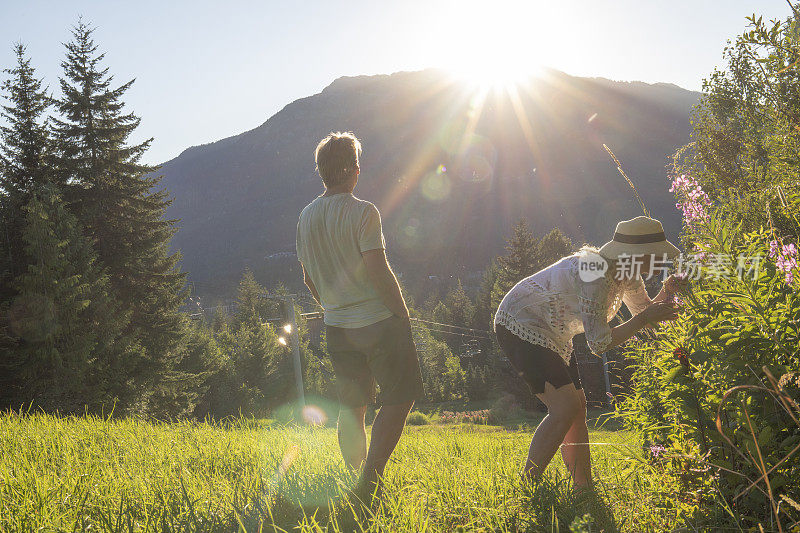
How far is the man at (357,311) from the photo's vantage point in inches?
115

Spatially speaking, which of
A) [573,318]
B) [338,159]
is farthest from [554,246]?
[338,159]

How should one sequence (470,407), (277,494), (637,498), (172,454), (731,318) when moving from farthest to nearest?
(470,407)
(172,454)
(277,494)
(637,498)
(731,318)

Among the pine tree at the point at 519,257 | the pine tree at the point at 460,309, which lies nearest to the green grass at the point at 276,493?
the pine tree at the point at 519,257

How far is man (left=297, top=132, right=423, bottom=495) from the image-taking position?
9.57ft

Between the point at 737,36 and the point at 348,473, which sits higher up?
the point at 737,36

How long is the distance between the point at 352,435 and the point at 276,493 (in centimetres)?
53

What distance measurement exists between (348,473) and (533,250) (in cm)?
3987

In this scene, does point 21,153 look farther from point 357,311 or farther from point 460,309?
point 460,309

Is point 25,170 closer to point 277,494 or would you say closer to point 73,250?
point 73,250

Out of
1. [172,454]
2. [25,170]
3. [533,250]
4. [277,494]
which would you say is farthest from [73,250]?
[533,250]

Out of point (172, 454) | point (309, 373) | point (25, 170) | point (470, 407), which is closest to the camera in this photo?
point (172, 454)

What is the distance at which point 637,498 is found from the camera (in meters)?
2.44

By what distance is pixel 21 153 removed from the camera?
21891 millimetres

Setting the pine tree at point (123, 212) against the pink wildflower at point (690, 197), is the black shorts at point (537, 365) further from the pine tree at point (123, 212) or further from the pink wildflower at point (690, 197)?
the pine tree at point (123, 212)
